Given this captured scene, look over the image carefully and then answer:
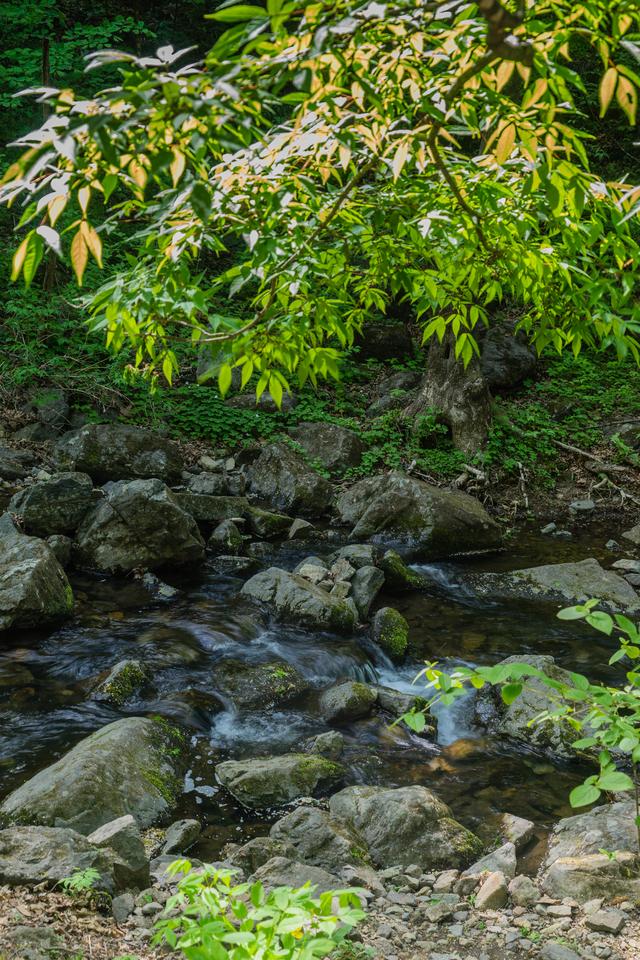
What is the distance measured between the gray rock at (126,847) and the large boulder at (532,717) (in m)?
2.62

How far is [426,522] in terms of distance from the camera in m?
8.89

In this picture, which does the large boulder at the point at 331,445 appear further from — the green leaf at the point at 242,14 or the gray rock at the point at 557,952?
the green leaf at the point at 242,14

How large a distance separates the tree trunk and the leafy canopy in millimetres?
8163

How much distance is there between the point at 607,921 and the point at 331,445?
875 centimetres

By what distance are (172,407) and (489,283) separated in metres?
9.27

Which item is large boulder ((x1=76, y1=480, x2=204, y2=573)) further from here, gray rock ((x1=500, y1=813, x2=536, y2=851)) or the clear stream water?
gray rock ((x1=500, y1=813, x2=536, y2=851))

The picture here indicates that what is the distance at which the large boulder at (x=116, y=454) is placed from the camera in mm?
9320

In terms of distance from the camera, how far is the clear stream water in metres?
4.47

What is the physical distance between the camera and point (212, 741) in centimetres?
494

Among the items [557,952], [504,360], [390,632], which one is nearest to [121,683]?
[390,632]

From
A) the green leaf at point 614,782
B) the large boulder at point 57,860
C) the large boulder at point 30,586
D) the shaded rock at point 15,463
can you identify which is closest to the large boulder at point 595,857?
the green leaf at point 614,782

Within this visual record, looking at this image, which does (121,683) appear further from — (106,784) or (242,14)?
(242,14)

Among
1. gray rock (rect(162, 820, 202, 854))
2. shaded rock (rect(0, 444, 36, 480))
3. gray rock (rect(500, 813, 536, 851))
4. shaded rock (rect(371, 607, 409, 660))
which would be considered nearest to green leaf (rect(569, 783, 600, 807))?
gray rock (rect(500, 813, 536, 851))

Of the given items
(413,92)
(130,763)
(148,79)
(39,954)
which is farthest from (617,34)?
(130,763)
